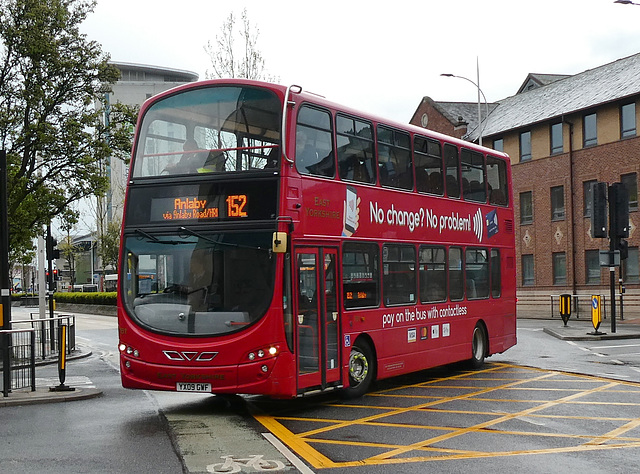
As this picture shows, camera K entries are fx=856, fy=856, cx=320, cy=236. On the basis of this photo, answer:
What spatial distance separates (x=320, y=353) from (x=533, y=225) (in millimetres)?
36245

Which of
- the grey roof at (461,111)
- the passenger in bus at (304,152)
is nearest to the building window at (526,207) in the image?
the grey roof at (461,111)

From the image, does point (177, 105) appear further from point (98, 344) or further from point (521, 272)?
point (521, 272)

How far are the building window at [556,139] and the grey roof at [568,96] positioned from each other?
716 mm

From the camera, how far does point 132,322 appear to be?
37.1ft

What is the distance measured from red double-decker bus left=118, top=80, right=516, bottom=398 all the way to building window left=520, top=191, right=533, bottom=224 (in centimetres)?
3424

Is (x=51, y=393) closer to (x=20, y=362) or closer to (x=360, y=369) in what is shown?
(x=20, y=362)

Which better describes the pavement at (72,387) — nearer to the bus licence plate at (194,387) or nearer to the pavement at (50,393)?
the pavement at (50,393)

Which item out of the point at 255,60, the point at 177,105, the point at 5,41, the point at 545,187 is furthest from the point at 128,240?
the point at 545,187

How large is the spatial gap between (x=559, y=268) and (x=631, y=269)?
214 inches

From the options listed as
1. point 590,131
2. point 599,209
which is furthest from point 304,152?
point 590,131

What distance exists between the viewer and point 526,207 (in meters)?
47.0

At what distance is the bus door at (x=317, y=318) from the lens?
11336 millimetres

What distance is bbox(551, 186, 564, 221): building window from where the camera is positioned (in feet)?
145

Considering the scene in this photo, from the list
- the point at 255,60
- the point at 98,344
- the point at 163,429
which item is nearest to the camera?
the point at 163,429
